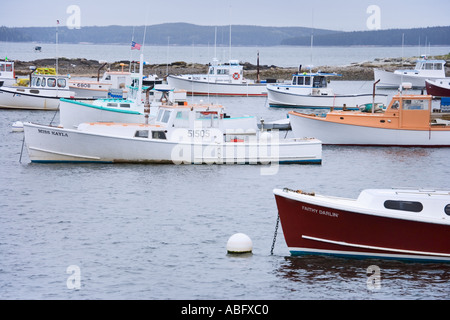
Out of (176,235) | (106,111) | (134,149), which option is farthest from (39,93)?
(176,235)

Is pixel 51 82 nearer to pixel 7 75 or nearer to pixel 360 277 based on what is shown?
pixel 7 75

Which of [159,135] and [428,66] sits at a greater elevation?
[428,66]

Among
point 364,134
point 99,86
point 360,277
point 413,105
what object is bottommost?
point 360,277

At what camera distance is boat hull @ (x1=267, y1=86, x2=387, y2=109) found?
2334 inches

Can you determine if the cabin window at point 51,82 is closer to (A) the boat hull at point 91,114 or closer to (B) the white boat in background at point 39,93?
(B) the white boat in background at point 39,93

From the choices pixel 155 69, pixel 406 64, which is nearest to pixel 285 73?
pixel 155 69

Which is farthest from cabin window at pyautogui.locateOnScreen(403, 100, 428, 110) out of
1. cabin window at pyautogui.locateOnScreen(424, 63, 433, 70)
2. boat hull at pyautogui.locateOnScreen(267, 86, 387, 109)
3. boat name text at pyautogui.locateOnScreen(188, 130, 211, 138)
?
cabin window at pyautogui.locateOnScreen(424, 63, 433, 70)

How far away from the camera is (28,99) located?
186 feet

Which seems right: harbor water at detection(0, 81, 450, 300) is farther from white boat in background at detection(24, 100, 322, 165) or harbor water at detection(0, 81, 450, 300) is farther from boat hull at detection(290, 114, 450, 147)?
boat hull at detection(290, 114, 450, 147)

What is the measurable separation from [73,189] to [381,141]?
17.8 meters

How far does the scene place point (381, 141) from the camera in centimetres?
4088

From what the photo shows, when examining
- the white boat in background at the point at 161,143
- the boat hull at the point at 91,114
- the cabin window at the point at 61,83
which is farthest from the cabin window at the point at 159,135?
the cabin window at the point at 61,83

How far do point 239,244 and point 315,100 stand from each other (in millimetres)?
40836
